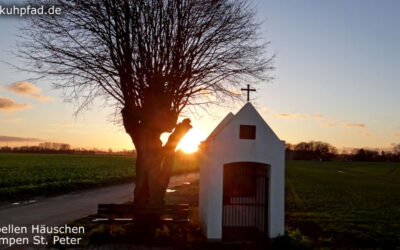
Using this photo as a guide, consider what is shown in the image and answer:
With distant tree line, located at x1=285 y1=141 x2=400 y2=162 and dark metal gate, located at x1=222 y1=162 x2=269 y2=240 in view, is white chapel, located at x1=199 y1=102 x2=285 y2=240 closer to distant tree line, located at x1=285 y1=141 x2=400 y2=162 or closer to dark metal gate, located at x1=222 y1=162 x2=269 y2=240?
dark metal gate, located at x1=222 y1=162 x2=269 y2=240

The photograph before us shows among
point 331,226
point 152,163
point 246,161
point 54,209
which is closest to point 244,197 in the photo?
point 246,161

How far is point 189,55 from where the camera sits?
1316cm

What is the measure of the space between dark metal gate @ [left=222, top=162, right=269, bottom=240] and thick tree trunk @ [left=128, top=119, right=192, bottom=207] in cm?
237

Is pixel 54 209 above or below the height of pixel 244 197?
below

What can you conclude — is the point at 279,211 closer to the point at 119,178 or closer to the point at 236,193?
the point at 236,193

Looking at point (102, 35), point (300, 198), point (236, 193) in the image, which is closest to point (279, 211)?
point (236, 193)

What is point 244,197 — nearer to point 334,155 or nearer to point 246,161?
point 246,161

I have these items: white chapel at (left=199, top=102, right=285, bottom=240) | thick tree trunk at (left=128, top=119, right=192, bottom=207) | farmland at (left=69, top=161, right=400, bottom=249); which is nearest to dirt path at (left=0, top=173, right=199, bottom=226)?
farmland at (left=69, top=161, right=400, bottom=249)

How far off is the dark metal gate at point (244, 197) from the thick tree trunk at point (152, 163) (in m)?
2.37

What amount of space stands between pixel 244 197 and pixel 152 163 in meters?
3.73

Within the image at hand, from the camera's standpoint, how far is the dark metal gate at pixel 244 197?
1277 cm

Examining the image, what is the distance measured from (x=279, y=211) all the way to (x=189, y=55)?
6569 mm

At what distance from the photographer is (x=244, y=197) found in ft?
42.8

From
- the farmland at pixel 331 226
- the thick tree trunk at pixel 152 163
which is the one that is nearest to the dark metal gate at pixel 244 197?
the farmland at pixel 331 226
